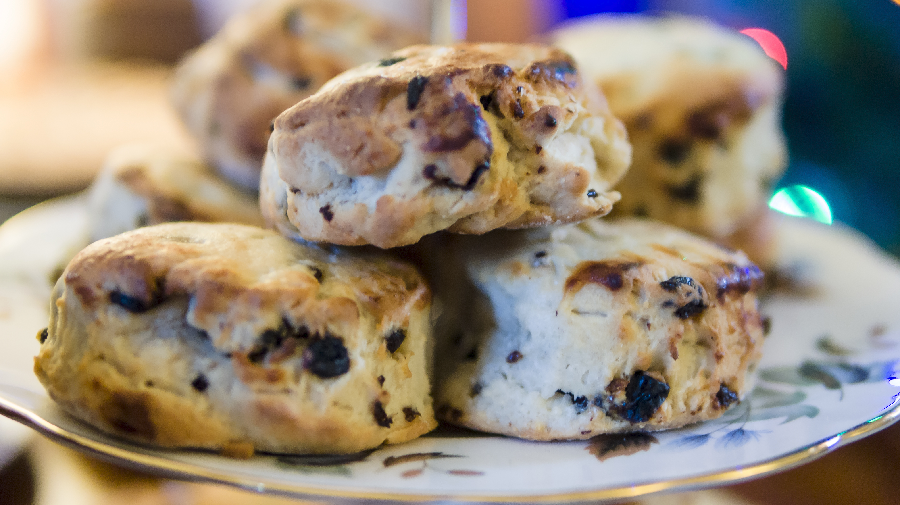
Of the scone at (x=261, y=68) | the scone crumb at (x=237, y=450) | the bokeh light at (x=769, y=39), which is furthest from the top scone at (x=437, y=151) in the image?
the bokeh light at (x=769, y=39)

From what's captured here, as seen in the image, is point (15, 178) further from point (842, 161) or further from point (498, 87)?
point (842, 161)

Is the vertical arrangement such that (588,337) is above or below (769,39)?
below

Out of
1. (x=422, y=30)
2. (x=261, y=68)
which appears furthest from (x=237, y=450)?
(x=422, y=30)

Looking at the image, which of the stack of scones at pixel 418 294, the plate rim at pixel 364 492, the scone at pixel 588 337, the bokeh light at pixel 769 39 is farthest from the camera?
the bokeh light at pixel 769 39

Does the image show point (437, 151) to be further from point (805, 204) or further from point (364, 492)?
point (805, 204)

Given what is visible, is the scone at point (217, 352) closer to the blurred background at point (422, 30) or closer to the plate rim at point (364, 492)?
the plate rim at point (364, 492)

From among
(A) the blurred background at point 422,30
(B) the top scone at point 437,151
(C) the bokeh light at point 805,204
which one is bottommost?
(C) the bokeh light at point 805,204
